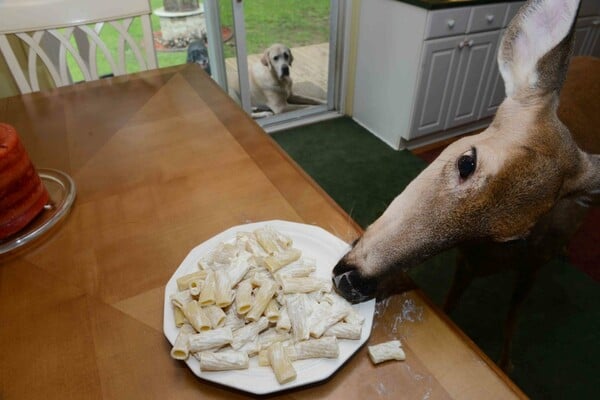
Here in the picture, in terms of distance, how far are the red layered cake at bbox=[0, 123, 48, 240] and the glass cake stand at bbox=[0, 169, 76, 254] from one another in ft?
0.05

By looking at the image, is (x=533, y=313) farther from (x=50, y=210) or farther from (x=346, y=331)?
(x=50, y=210)

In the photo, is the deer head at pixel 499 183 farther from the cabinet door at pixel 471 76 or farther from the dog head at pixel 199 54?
the dog head at pixel 199 54

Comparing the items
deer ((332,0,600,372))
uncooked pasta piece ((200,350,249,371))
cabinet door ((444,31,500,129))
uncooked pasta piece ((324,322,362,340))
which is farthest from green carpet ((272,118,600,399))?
uncooked pasta piece ((200,350,249,371))

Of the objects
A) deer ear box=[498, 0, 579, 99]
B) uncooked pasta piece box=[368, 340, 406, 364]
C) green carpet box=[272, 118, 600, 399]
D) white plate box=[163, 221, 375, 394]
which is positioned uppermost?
deer ear box=[498, 0, 579, 99]

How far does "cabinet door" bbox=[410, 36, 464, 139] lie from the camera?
263cm

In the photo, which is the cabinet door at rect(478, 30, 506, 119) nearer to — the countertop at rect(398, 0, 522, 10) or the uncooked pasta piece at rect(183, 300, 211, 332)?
Answer: the countertop at rect(398, 0, 522, 10)

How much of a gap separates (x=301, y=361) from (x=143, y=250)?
448mm

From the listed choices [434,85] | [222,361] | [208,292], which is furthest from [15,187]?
[434,85]

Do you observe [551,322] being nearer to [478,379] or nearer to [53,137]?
[478,379]

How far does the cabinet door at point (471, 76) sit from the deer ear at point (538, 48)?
1964mm

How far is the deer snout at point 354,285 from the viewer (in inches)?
29.5

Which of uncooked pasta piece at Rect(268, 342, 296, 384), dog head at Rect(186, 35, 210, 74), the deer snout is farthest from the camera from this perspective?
dog head at Rect(186, 35, 210, 74)

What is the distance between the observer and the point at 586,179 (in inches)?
35.4

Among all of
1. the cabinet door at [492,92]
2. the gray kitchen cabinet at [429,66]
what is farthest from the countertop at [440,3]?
the cabinet door at [492,92]
